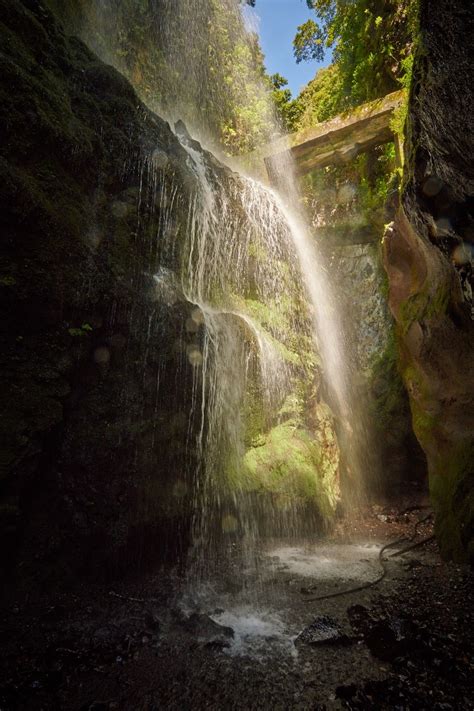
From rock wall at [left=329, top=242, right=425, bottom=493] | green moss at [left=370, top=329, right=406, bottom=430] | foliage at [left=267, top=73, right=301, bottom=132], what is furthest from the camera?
foliage at [left=267, top=73, right=301, bottom=132]

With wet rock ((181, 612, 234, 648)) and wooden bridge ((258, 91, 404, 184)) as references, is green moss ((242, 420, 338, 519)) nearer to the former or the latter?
wet rock ((181, 612, 234, 648))

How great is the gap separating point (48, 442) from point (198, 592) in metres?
2.86

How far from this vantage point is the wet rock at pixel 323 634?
3.50m

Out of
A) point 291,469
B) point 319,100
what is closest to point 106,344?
point 291,469

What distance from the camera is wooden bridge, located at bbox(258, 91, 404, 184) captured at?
1012 cm

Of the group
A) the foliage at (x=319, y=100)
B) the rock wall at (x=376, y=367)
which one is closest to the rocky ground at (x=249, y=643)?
the rock wall at (x=376, y=367)

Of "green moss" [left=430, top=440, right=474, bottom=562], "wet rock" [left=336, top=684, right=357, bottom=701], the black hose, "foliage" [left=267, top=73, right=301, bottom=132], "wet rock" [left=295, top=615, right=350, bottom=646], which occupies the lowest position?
"wet rock" [left=336, top=684, right=357, bottom=701]

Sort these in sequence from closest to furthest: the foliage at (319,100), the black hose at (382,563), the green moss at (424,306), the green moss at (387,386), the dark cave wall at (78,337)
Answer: the dark cave wall at (78,337) → the black hose at (382,563) → the green moss at (424,306) → the green moss at (387,386) → the foliage at (319,100)

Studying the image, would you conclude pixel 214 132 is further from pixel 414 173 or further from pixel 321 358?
pixel 414 173

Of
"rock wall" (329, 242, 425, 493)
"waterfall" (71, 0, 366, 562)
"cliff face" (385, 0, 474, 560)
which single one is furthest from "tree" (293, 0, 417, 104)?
"cliff face" (385, 0, 474, 560)

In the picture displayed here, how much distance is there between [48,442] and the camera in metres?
4.50

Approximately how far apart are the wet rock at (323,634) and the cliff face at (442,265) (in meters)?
2.42

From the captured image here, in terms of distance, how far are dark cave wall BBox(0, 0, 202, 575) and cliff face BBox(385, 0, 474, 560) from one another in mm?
4071

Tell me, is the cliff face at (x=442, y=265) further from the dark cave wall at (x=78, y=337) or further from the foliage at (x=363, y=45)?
the foliage at (x=363, y=45)
